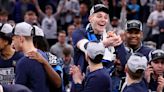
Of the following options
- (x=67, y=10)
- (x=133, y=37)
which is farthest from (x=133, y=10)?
(x=133, y=37)

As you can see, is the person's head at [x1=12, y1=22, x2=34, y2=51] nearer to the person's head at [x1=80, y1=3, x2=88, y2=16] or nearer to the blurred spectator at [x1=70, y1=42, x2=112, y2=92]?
the blurred spectator at [x1=70, y1=42, x2=112, y2=92]

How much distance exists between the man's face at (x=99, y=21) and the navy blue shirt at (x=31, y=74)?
34.9 inches

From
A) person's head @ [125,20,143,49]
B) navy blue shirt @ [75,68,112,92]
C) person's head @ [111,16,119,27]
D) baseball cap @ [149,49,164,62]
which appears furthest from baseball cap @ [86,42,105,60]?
person's head @ [111,16,119,27]

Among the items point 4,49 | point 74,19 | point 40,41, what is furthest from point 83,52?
point 74,19

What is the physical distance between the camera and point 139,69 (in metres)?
5.41

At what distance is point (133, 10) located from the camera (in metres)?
14.8

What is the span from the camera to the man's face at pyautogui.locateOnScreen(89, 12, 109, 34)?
6062mm

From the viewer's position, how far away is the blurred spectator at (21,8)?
48.8ft

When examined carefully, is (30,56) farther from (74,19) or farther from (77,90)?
(74,19)

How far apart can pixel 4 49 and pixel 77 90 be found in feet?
4.34

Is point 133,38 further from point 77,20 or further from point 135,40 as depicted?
point 77,20

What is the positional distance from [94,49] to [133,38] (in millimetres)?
1228

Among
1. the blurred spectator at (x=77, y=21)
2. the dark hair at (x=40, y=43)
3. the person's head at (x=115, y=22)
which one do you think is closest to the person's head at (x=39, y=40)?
the dark hair at (x=40, y=43)

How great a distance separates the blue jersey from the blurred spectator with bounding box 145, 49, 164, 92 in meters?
1.50
